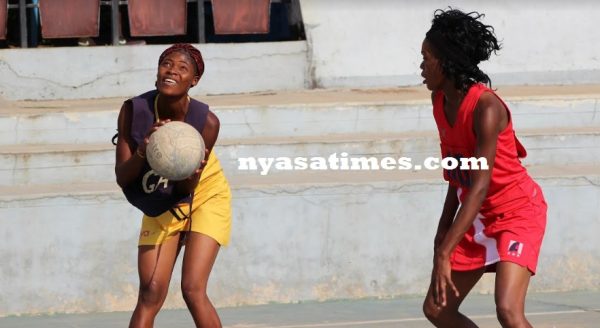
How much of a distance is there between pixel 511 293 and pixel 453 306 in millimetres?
352

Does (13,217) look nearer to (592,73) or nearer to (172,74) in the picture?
(172,74)

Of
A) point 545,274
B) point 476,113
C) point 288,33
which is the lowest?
point 545,274

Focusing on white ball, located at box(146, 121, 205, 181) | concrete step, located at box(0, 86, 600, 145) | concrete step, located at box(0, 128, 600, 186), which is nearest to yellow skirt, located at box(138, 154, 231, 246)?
white ball, located at box(146, 121, 205, 181)

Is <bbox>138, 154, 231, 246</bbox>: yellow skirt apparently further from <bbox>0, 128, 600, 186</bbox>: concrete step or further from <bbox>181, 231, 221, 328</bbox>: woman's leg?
<bbox>0, 128, 600, 186</bbox>: concrete step

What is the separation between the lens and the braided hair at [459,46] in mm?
6016

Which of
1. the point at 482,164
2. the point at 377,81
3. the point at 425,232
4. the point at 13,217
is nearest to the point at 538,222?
the point at 482,164

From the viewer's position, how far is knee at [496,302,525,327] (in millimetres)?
5840

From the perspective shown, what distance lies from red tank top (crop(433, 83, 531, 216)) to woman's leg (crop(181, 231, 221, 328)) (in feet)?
4.20

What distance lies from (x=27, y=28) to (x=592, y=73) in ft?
19.1

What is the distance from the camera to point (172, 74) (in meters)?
6.39

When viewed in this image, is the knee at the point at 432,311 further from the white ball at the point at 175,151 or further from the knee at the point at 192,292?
the white ball at the point at 175,151

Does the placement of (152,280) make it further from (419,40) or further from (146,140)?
(419,40)

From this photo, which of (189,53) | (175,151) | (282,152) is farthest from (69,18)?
(175,151)

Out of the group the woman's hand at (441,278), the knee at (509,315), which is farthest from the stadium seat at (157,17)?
the knee at (509,315)
